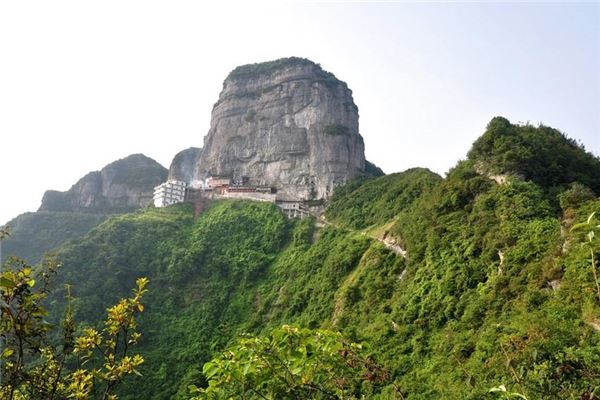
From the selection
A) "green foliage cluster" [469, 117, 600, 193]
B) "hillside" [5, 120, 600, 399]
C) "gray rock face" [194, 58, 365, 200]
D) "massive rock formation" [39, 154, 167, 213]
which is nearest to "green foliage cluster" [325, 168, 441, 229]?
"hillside" [5, 120, 600, 399]

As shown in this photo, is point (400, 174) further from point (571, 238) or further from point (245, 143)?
point (571, 238)

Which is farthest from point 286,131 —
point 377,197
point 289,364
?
point 289,364

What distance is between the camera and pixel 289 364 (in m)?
3.42

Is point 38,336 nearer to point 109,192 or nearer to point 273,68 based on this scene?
point 273,68

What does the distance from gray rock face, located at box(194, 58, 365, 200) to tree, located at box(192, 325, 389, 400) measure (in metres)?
49.9

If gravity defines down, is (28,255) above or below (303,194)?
below

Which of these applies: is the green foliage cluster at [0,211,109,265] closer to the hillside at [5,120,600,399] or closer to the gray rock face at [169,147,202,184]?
the gray rock face at [169,147,202,184]

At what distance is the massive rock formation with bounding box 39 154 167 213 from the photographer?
80312 millimetres

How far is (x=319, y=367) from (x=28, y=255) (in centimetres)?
6944

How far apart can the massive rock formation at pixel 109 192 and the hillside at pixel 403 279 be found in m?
32.1

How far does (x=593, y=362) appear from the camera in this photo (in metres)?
8.63

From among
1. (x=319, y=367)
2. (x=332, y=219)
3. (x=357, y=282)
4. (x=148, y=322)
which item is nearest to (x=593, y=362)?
(x=319, y=367)

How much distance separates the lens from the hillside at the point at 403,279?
10.9 meters

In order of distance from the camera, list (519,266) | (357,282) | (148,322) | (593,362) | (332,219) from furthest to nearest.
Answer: (332,219) < (148,322) < (357,282) < (519,266) < (593,362)
